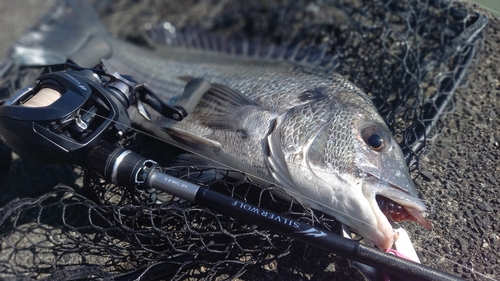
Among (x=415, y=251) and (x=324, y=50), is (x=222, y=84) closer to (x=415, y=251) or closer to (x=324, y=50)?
(x=324, y=50)

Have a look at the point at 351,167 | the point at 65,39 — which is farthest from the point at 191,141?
the point at 65,39

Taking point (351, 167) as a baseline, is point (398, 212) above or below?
below

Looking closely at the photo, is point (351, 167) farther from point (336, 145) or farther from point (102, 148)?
point (102, 148)

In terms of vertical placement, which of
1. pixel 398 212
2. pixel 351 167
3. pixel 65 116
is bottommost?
pixel 398 212

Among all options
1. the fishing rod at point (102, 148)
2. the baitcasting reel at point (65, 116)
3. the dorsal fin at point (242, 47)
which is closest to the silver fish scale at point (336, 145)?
the fishing rod at point (102, 148)

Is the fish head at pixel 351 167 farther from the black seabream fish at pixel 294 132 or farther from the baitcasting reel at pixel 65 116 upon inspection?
the baitcasting reel at pixel 65 116

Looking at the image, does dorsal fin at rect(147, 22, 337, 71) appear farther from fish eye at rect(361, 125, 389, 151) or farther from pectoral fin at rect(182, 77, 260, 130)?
fish eye at rect(361, 125, 389, 151)
